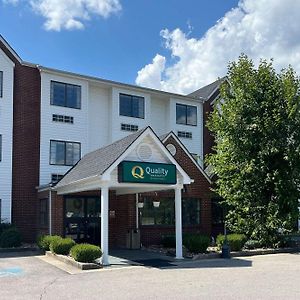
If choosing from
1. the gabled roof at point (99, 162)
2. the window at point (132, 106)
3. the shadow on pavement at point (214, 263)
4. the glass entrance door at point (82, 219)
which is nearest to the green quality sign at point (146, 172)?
the gabled roof at point (99, 162)

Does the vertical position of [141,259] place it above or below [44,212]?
below

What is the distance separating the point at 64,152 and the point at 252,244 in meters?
12.0

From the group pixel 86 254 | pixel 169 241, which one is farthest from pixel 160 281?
pixel 169 241

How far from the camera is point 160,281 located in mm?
12344

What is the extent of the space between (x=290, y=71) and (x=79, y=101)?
1237cm

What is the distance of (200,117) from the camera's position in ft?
106

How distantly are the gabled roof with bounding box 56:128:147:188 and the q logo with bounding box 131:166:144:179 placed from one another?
78 cm

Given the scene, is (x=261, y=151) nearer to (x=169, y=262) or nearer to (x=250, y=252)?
(x=250, y=252)

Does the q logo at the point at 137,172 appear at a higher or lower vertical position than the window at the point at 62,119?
lower

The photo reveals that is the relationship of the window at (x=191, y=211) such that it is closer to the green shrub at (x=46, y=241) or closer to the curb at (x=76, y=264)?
the green shrub at (x=46, y=241)

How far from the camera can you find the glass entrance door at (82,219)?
22.6 meters

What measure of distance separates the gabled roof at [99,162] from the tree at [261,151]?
22.5 ft

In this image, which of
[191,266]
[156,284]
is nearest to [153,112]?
[191,266]

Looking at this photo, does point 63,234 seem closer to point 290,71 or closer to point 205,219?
point 205,219
